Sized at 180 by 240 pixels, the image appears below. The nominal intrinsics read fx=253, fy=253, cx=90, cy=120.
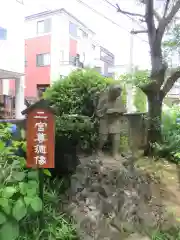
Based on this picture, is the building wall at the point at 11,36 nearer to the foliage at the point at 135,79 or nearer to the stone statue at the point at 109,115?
the foliage at the point at 135,79

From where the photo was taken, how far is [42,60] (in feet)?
41.8

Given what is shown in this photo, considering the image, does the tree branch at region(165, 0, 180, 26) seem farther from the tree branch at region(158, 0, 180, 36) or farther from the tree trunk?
the tree trunk

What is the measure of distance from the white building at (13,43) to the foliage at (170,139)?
5.42 meters

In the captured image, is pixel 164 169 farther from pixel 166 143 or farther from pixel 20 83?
pixel 20 83

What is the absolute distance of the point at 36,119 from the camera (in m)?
2.33

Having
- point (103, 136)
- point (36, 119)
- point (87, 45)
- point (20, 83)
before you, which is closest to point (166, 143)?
point (103, 136)

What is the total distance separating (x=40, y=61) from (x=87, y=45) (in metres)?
2.51

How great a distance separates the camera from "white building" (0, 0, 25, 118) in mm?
8922

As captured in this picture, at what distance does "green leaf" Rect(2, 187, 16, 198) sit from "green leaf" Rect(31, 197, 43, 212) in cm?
20

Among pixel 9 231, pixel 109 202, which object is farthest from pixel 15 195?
pixel 109 202

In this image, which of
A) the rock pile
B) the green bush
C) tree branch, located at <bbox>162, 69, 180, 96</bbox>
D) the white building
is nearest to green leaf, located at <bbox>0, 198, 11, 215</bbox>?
the rock pile

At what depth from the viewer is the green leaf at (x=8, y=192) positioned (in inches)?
86.9

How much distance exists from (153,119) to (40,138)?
3.07 metres

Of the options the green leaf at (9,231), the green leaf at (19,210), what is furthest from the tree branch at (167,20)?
the green leaf at (9,231)
